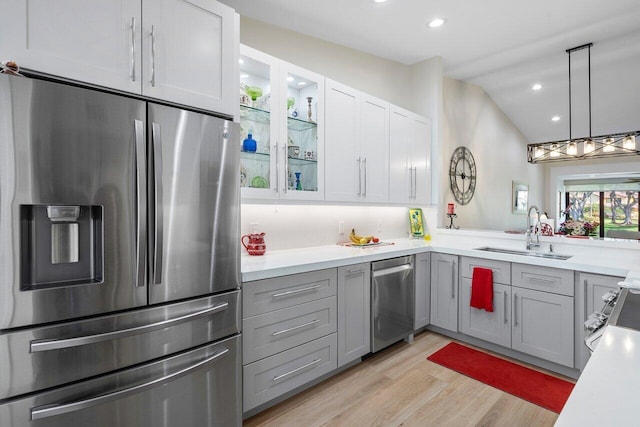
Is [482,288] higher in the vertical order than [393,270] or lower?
lower

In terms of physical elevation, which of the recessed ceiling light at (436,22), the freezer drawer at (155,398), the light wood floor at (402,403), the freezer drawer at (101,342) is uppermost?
the recessed ceiling light at (436,22)

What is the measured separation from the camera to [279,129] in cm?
241

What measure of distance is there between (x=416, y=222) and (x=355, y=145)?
153 cm

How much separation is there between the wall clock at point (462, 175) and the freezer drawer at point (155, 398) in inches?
144

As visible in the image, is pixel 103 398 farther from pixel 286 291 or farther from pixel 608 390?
pixel 608 390

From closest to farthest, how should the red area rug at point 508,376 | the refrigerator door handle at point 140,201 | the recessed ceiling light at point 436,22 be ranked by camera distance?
1. the refrigerator door handle at point 140,201
2. the red area rug at point 508,376
3. the recessed ceiling light at point 436,22

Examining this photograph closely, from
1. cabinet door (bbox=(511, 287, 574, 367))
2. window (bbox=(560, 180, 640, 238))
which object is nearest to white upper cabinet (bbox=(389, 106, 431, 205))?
cabinet door (bbox=(511, 287, 574, 367))

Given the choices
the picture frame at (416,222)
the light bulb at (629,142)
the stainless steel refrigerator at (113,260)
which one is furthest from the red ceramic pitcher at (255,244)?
the light bulb at (629,142)

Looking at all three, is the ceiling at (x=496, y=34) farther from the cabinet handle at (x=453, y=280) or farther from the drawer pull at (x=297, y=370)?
the drawer pull at (x=297, y=370)

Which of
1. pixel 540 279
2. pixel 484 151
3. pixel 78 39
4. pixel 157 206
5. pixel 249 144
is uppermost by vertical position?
pixel 484 151

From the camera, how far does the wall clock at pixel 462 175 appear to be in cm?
433

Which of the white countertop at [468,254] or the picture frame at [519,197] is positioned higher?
Answer: the picture frame at [519,197]

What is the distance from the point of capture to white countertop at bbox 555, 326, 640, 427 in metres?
0.59

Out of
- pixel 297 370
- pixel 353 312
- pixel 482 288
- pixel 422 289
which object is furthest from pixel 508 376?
pixel 297 370
